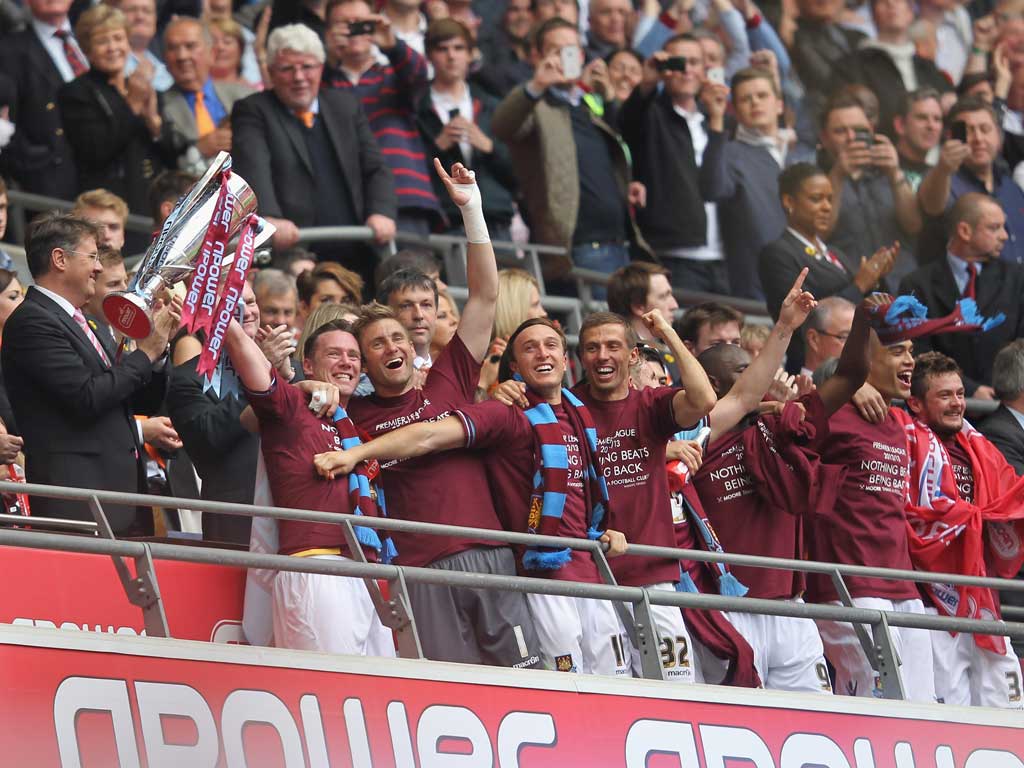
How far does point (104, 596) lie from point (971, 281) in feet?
20.6

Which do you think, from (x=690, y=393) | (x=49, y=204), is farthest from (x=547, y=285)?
(x=690, y=393)

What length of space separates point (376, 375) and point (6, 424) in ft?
4.76

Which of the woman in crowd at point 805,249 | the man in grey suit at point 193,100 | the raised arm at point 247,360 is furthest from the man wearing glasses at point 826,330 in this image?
the raised arm at point 247,360

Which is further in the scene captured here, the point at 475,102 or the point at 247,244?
the point at 475,102

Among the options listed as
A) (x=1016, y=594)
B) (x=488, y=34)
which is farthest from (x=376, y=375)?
(x=488, y=34)

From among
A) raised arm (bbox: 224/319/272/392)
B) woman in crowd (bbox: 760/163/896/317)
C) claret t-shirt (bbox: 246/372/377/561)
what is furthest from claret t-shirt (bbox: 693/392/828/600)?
woman in crowd (bbox: 760/163/896/317)

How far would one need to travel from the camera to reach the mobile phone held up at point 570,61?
1104 cm

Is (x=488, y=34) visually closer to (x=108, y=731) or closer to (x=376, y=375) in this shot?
(x=376, y=375)

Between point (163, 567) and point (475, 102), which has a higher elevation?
point (475, 102)

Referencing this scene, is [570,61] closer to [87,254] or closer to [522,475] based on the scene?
[522,475]

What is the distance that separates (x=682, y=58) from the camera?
11539 mm

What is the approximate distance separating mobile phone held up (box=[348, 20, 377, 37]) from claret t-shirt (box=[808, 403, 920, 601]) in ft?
13.3

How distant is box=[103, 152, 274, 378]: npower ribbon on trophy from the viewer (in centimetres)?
622

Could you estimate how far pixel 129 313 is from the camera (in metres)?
6.22
